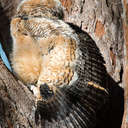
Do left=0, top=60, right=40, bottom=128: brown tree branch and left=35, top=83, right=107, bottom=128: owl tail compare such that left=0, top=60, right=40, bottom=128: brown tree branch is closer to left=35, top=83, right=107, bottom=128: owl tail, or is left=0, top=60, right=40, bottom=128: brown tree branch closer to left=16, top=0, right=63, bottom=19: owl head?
left=35, top=83, right=107, bottom=128: owl tail

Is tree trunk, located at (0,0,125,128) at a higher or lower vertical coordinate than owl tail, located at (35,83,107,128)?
higher

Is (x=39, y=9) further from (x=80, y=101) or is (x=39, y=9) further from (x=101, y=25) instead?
(x=80, y=101)

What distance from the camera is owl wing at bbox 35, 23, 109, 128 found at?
3.32 feet

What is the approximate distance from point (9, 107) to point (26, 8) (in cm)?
51

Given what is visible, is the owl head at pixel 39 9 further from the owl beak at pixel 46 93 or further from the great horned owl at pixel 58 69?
the owl beak at pixel 46 93

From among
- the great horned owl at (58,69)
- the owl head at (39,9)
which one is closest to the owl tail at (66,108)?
the great horned owl at (58,69)

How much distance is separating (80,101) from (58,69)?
5.9 inches

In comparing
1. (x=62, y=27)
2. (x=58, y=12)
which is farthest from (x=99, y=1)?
(x=62, y=27)

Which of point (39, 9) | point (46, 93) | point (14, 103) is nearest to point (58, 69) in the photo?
point (46, 93)

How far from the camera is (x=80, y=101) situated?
103 cm

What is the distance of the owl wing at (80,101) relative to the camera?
1012mm

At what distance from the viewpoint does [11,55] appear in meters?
1.21

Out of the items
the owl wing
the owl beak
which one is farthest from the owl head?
the owl beak

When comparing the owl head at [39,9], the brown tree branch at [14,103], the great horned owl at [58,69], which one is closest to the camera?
the brown tree branch at [14,103]
